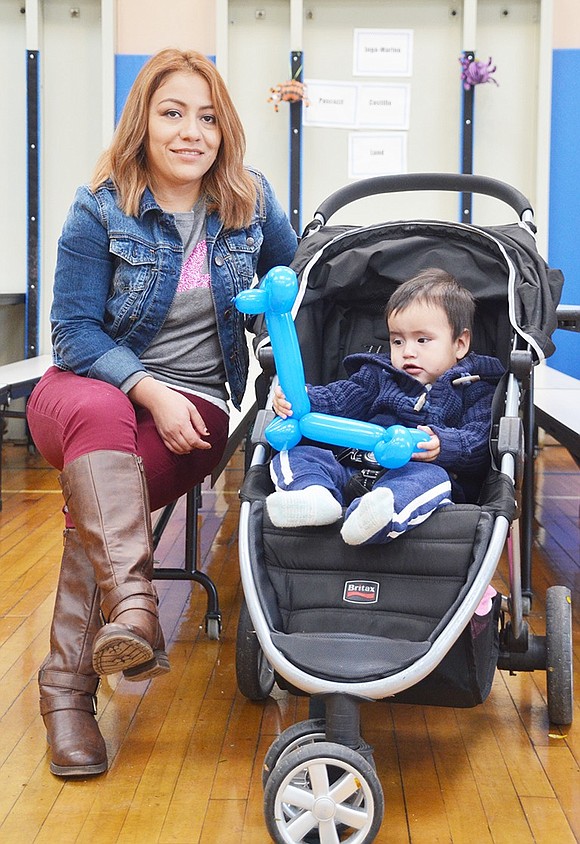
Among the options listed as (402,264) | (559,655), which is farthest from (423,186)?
(559,655)

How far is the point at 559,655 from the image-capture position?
74.2 inches

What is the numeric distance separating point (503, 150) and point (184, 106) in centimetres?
291

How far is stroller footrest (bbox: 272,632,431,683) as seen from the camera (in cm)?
149

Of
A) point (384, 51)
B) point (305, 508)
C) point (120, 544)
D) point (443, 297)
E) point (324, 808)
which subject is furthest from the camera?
point (384, 51)

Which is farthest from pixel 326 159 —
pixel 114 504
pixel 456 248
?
pixel 114 504

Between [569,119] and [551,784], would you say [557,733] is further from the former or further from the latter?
[569,119]

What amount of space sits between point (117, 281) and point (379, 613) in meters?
0.89

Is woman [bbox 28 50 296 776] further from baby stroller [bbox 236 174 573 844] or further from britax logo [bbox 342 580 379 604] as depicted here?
britax logo [bbox 342 580 379 604]

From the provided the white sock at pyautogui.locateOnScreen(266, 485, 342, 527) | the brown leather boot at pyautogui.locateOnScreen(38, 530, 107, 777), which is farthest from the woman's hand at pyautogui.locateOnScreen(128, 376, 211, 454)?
the white sock at pyautogui.locateOnScreen(266, 485, 342, 527)

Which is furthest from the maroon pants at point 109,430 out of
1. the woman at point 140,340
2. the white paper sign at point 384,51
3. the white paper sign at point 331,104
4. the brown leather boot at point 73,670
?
the white paper sign at point 384,51

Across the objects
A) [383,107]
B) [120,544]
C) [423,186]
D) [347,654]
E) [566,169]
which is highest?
[383,107]

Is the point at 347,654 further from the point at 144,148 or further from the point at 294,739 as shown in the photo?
the point at 144,148

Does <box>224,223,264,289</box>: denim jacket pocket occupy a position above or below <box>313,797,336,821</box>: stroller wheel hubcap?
above

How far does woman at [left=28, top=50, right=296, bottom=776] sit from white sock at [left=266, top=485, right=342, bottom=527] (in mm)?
288
